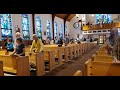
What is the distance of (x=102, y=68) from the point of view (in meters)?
2.81

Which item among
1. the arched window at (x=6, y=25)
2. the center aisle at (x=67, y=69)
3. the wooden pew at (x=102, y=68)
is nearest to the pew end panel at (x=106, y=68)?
the wooden pew at (x=102, y=68)

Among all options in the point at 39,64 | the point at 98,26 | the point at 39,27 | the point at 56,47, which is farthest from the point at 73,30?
the point at 39,64

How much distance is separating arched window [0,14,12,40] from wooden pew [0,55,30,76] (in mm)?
6361

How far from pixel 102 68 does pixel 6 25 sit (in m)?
9.28

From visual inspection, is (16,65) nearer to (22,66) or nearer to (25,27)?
(22,66)

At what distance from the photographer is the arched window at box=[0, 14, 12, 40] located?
35.0 feet

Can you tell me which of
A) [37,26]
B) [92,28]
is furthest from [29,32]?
[92,28]

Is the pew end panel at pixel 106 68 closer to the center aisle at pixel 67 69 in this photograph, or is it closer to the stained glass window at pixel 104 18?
the center aisle at pixel 67 69
